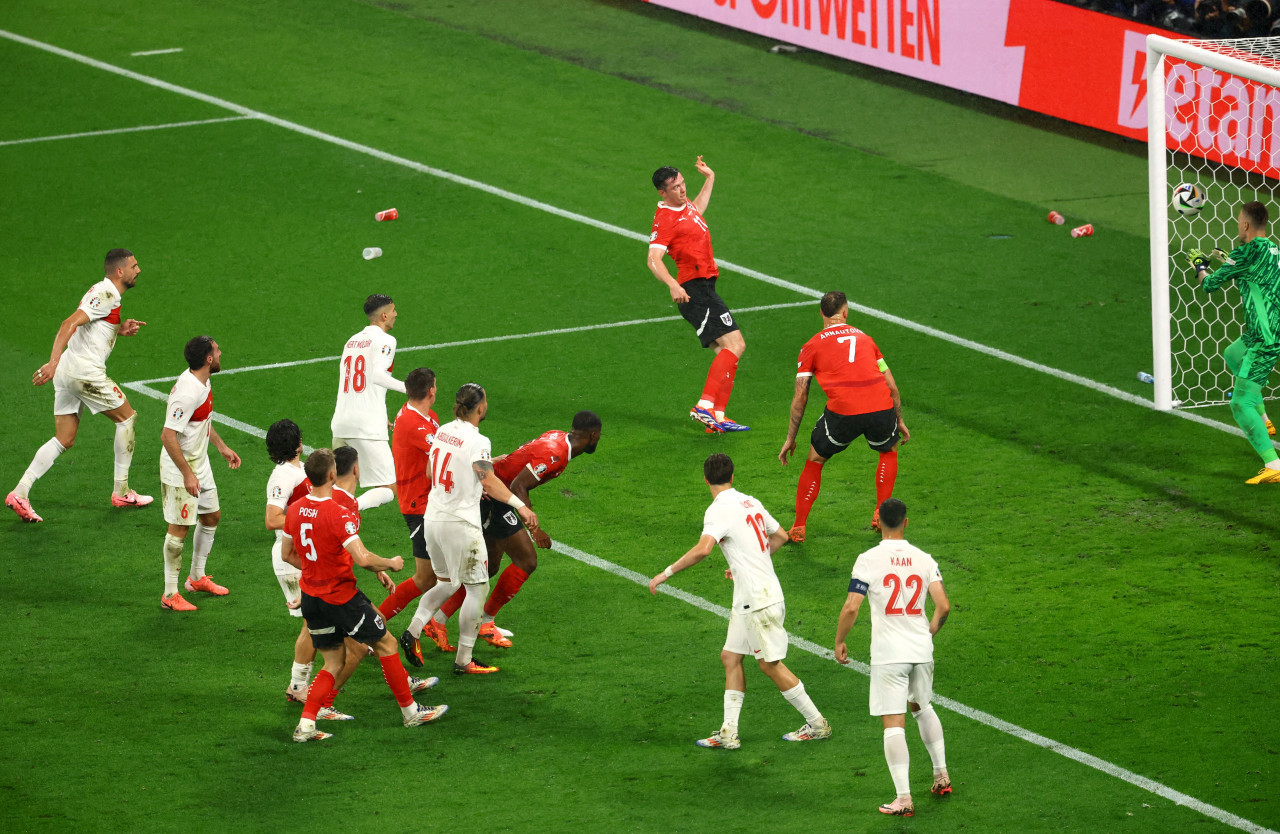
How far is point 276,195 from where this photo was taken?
20.9 meters

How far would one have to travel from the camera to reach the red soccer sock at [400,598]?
1066cm

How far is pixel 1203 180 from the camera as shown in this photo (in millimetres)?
18859

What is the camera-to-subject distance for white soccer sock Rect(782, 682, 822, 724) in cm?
932

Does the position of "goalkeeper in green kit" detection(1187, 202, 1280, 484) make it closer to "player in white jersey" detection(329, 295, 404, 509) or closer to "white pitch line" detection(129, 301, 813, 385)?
"white pitch line" detection(129, 301, 813, 385)

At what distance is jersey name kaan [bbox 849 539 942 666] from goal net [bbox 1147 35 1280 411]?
7.17 m

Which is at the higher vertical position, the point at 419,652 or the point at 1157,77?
the point at 1157,77

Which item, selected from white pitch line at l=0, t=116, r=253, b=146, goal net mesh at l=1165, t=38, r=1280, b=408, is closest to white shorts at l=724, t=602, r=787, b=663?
goal net mesh at l=1165, t=38, r=1280, b=408

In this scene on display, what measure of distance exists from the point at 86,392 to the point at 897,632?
280 inches

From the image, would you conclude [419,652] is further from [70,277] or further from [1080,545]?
[70,277]

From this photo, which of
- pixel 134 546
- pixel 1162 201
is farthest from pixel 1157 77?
pixel 134 546

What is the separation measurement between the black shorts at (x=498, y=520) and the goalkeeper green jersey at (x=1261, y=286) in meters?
6.58

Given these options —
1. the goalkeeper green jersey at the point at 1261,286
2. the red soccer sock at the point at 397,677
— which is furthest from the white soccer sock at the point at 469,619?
the goalkeeper green jersey at the point at 1261,286

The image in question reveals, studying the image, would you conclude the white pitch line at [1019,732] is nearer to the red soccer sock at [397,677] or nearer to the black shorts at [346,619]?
the red soccer sock at [397,677]

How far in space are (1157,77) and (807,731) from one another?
327 inches
